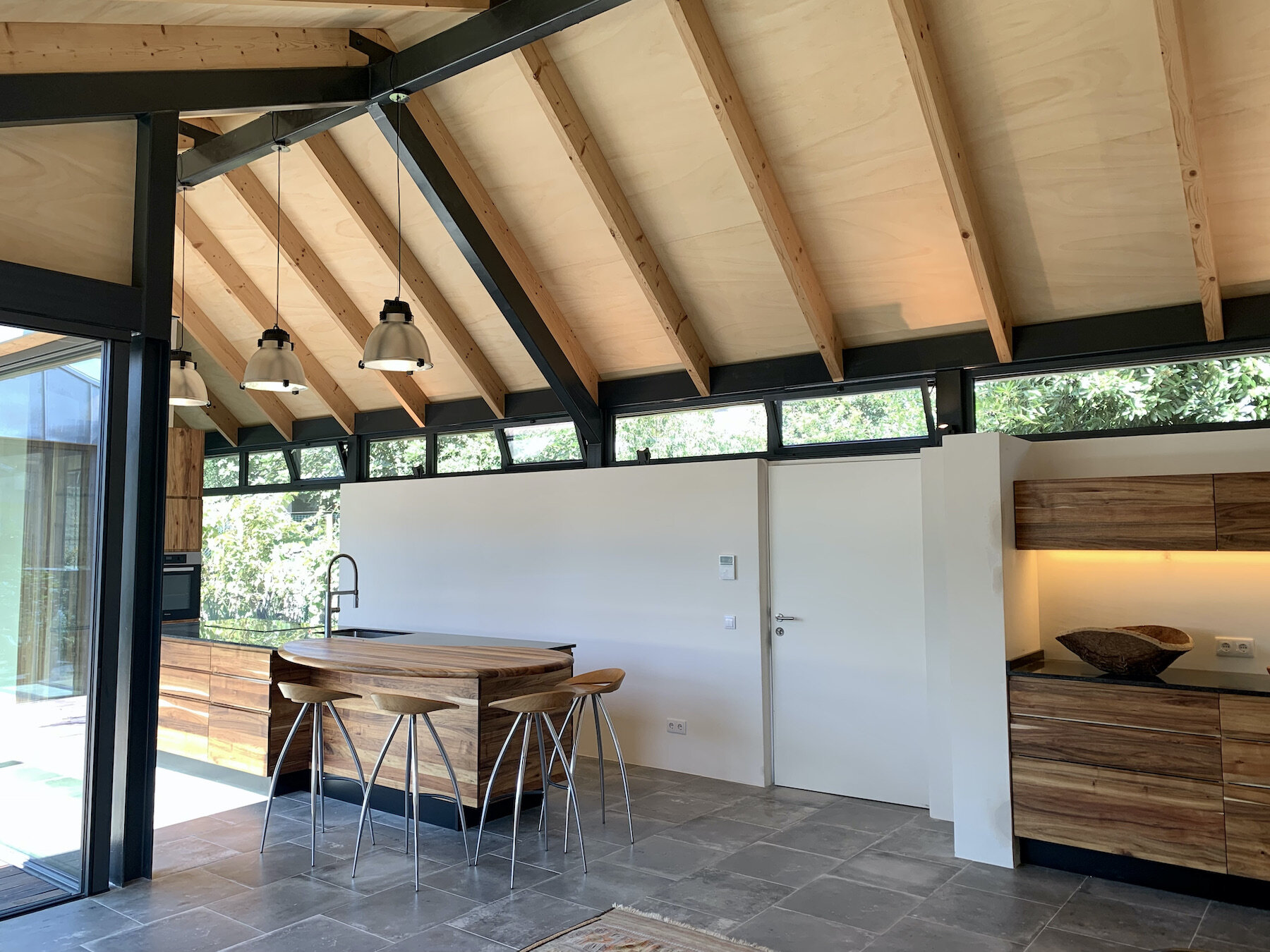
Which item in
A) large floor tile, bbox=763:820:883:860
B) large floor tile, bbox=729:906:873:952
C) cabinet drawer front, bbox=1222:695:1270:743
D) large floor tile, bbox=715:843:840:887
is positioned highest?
cabinet drawer front, bbox=1222:695:1270:743

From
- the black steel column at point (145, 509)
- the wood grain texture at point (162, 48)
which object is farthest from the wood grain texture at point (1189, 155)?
the black steel column at point (145, 509)

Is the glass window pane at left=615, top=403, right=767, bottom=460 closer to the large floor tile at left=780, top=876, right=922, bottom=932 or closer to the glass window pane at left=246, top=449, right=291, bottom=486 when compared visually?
the large floor tile at left=780, top=876, right=922, bottom=932

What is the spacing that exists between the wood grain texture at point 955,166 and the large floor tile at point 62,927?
474 centimetres

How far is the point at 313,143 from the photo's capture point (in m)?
5.80

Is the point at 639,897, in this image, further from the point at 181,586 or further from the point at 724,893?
the point at 181,586

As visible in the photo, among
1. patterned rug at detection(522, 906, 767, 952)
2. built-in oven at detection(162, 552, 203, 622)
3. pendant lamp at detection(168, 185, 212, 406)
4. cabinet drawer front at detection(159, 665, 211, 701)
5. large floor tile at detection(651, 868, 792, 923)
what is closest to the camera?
patterned rug at detection(522, 906, 767, 952)

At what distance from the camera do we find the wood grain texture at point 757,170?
4.32 meters

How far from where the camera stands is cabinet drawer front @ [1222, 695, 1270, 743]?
3.74 metres

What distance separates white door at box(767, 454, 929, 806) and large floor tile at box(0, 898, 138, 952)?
3.67m

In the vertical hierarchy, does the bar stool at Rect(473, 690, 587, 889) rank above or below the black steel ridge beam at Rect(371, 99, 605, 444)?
below

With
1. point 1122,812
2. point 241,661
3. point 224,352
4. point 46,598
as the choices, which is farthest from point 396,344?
point 224,352

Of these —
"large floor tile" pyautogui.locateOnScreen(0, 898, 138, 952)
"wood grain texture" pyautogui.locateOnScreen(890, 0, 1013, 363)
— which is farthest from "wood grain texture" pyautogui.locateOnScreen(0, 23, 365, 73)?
"large floor tile" pyautogui.locateOnScreen(0, 898, 138, 952)

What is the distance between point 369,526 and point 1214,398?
20.6 feet

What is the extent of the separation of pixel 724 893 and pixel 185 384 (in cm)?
393
